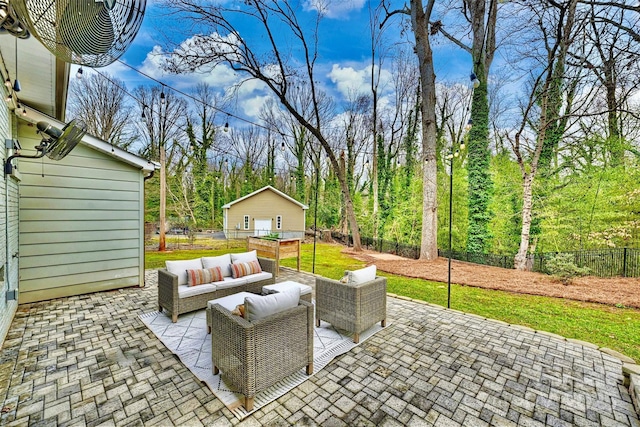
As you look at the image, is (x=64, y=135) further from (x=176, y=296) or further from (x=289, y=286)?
(x=289, y=286)

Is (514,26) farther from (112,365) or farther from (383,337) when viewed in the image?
(112,365)

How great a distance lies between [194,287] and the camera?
412cm

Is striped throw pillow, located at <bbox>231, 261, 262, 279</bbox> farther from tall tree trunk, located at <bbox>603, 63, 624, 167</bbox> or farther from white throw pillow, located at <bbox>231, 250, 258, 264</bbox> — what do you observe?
tall tree trunk, located at <bbox>603, 63, 624, 167</bbox>

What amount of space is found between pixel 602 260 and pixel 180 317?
996 centimetres

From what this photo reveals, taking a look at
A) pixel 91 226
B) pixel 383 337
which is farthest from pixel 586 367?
pixel 91 226

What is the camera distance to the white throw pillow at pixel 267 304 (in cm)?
238

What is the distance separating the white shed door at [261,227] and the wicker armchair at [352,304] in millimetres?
15096

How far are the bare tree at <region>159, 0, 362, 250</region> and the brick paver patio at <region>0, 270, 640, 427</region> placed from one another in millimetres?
8537

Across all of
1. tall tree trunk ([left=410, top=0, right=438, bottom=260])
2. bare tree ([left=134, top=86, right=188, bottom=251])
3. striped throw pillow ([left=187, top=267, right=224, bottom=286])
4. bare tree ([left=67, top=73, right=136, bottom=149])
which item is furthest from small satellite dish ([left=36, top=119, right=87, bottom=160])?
bare tree ([left=134, top=86, right=188, bottom=251])

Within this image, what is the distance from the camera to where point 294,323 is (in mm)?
2559

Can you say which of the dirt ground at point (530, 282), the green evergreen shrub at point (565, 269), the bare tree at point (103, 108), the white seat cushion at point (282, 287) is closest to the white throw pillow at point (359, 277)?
the white seat cushion at point (282, 287)

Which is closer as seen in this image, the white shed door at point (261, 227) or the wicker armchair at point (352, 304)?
the wicker armchair at point (352, 304)

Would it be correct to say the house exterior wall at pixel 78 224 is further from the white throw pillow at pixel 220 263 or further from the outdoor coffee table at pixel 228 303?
the outdoor coffee table at pixel 228 303

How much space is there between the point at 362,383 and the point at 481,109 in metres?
10.4
